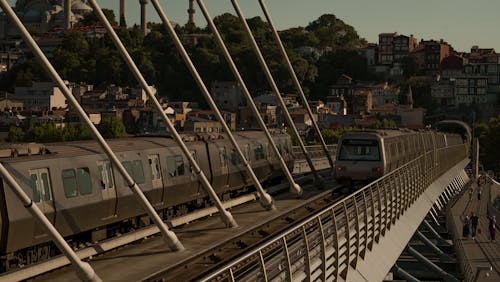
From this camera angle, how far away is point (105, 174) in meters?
20.2

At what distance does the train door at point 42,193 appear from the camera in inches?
669

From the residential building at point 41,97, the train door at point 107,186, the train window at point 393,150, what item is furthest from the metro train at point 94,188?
the residential building at point 41,97

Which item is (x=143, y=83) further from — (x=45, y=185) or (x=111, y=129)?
(x=111, y=129)

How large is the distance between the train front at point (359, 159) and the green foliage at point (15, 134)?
11323 centimetres

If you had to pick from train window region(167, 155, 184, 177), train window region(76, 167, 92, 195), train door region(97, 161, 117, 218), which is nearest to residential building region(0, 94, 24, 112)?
train window region(167, 155, 184, 177)

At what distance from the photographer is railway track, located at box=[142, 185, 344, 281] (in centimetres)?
1680

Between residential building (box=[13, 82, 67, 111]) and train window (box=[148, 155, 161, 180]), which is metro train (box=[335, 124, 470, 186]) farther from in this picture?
residential building (box=[13, 82, 67, 111])

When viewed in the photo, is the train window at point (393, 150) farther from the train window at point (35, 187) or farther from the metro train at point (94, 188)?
the train window at point (35, 187)

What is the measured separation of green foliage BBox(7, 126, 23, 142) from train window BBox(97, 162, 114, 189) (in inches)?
4945

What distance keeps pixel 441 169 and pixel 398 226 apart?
30.2 metres

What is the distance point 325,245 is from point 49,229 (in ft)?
15.4

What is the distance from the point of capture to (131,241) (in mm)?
19625

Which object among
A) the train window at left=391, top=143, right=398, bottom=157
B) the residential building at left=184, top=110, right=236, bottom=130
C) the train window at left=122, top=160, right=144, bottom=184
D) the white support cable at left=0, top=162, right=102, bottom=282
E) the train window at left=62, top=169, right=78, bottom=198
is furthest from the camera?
the residential building at left=184, top=110, right=236, bottom=130

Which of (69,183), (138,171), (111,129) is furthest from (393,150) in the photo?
(111,129)
